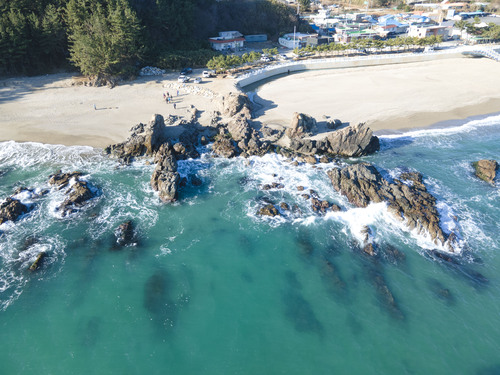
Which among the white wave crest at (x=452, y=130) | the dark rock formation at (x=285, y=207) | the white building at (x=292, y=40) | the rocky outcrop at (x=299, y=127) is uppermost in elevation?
the white building at (x=292, y=40)

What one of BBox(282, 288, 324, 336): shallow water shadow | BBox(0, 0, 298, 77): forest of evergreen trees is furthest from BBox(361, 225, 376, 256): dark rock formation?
BBox(0, 0, 298, 77): forest of evergreen trees

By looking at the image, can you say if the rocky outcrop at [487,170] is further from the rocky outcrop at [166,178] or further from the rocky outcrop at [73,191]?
the rocky outcrop at [73,191]

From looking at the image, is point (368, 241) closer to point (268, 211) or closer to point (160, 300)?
point (268, 211)

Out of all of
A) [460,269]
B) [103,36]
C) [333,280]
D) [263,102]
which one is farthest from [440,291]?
[103,36]

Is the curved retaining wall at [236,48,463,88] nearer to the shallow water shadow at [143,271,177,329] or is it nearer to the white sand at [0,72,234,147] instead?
the white sand at [0,72,234,147]

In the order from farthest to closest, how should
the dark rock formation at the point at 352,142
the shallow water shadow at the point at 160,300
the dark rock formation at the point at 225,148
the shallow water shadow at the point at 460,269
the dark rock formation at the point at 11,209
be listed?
the dark rock formation at the point at 225,148 < the dark rock formation at the point at 352,142 < the dark rock formation at the point at 11,209 < the shallow water shadow at the point at 460,269 < the shallow water shadow at the point at 160,300

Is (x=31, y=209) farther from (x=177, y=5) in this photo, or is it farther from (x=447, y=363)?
(x=177, y=5)

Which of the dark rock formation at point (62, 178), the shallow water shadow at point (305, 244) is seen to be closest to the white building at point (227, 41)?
the dark rock formation at point (62, 178)
